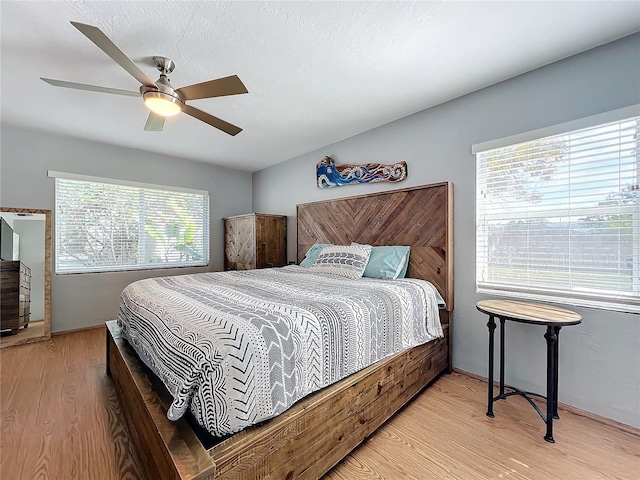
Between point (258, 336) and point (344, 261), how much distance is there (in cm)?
180

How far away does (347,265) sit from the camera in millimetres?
2805

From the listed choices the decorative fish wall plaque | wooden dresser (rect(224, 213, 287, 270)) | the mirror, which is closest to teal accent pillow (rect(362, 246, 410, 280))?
the decorative fish wall plaque

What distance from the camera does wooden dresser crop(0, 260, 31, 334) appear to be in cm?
318

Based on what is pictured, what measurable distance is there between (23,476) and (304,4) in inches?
115

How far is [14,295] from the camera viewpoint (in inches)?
128

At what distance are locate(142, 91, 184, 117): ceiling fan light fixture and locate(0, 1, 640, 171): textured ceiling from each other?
12.7 inches

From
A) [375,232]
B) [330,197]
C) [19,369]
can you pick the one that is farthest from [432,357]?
[19,369]

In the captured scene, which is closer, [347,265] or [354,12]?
[354,12]

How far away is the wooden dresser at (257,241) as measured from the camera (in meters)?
4.26

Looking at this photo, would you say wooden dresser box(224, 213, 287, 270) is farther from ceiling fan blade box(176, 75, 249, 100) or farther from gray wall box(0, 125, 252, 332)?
ceiling fan blade box(176, 75, 249, 100)

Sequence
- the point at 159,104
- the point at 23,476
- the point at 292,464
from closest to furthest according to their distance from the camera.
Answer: the point at 292,464, the point at 23,476, the point at 159,104

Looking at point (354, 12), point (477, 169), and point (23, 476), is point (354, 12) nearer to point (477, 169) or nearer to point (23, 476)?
point (477, 169)

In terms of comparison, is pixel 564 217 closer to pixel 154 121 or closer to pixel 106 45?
pixel 106 45

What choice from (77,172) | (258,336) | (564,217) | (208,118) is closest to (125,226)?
(77,172)
